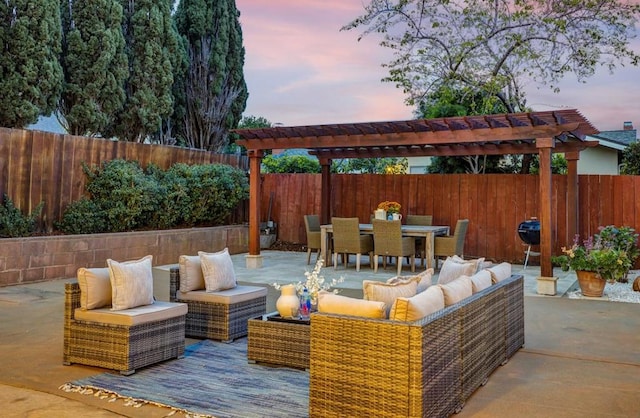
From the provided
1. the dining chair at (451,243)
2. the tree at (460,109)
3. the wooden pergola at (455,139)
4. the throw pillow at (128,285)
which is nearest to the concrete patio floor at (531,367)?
the throw pillow at (128,285)

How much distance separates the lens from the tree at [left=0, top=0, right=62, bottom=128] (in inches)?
382

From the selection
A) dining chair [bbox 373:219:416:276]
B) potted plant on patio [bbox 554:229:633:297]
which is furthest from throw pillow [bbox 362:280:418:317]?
dining chair [bbox 373:219:416:276]

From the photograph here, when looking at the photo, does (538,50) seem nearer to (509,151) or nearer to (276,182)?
(509,151)

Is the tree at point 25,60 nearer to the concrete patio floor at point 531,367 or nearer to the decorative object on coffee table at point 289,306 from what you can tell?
the concrete patio floor at point 531,367

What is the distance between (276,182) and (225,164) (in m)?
1.49

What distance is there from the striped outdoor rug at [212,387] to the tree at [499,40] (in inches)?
366

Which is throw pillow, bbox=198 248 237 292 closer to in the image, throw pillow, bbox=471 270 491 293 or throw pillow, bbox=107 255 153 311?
throw pillow, bbox=107 255 153 311

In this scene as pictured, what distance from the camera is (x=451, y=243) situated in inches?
354

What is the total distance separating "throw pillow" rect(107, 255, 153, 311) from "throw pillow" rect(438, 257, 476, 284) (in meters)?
2.25

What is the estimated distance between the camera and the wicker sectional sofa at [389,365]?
8.89 feet

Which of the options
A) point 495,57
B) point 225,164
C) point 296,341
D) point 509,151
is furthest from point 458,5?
point 296,341

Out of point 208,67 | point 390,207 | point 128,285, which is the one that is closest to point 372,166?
point 208,67

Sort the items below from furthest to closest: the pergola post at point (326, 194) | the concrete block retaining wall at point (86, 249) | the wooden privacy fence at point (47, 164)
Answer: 1. the pergola post at point (326, 194)
2. the wooden privacy fence at point (47, 164)
3. the concrete block retaining wall at point (86, 249)

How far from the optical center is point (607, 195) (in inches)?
389
